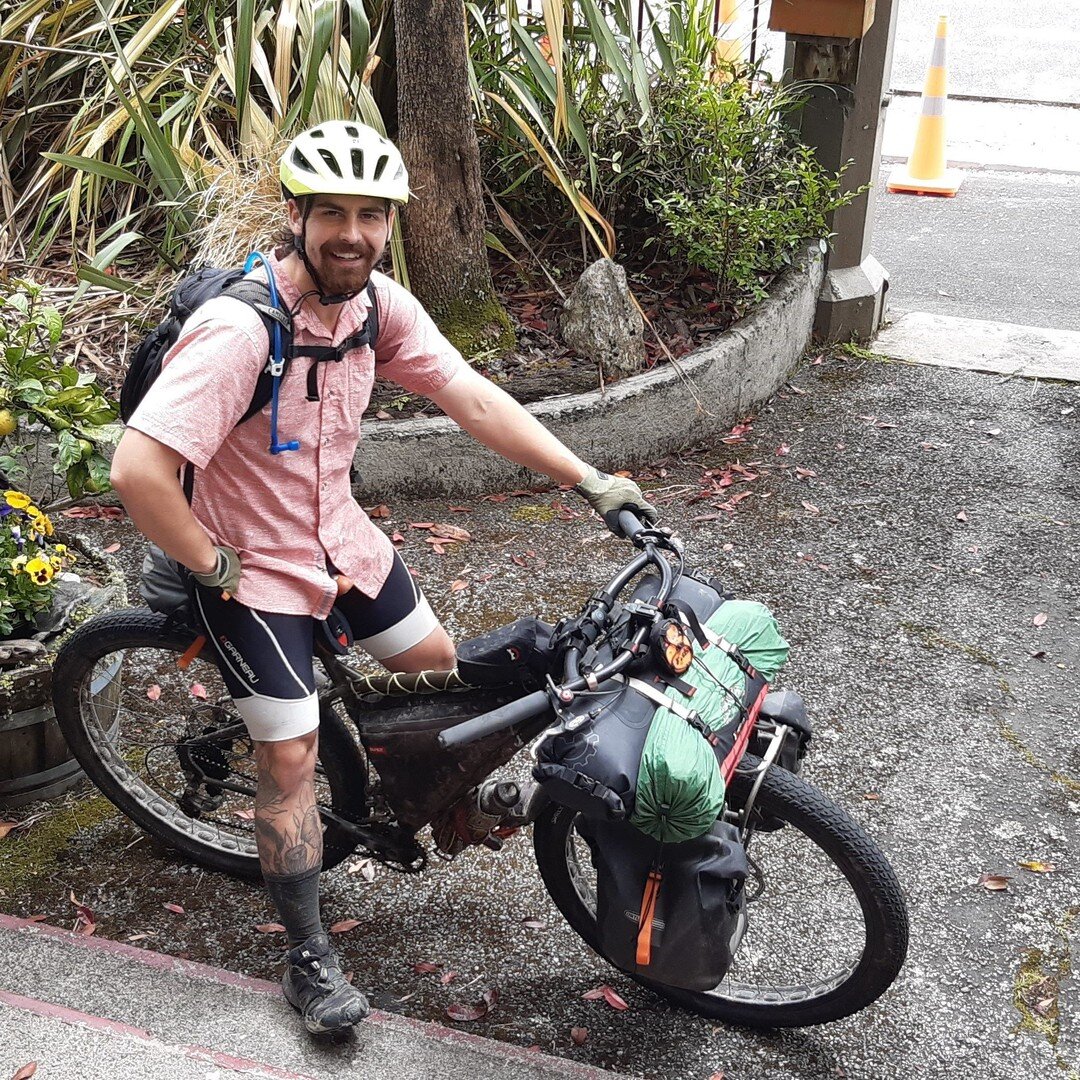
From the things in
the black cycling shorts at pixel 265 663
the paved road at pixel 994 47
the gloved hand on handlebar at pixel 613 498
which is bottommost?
the black cycling shorts at pixel 265 663

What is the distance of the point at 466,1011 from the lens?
3318 mm

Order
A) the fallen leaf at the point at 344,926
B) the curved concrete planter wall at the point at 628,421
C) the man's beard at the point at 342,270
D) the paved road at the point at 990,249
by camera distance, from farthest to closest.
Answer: the paved road at the point at 990,249, the curved concrete planter wall at the point at 628,421, the fallen leaf at the point at 344,926, the man's beard at the point at 342,270

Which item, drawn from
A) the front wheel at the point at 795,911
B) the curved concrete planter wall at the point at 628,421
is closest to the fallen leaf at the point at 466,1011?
the front wheel at the point at 795,911

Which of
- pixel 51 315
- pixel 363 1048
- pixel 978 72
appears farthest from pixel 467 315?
pixel 978 72

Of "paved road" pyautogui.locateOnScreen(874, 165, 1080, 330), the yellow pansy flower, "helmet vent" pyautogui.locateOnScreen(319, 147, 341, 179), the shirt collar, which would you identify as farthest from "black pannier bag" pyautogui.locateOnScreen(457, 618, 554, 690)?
"paved road" pyautogui.locateOnScreen(874, 165, 1080, 330)

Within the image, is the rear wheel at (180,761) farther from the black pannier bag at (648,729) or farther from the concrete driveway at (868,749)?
the black pannier bag at (648,729)

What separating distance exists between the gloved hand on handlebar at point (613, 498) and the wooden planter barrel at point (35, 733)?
1.59 meters

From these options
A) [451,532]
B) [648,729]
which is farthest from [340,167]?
[451,532]

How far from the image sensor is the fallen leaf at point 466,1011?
3297 millimetres

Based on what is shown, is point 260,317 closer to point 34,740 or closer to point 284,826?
point 284,826

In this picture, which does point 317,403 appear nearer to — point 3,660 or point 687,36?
point 3,660

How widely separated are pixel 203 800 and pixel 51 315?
5.10 ft

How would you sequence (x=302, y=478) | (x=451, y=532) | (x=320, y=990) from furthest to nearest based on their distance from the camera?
(x=451, y=532)
(x=320, y=990)
(x=302, y=478)

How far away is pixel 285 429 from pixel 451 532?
2.67 metres
